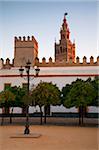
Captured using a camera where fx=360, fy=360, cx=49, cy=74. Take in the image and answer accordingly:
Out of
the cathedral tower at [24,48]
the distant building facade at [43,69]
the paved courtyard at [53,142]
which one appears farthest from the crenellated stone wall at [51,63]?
the paved courtyard at [53,142]

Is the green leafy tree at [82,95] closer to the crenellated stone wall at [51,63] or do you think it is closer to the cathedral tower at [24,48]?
the crenellated stone wall at [51,63]

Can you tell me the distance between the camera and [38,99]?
19.5 meters

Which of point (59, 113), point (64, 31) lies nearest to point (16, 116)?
point (59, 113)

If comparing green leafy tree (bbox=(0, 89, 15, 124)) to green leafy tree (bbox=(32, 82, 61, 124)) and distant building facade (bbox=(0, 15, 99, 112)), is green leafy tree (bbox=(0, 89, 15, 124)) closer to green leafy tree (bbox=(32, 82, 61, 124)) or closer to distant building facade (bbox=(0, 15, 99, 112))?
green leafy tree (bbox=(32, 82, 61, 124))

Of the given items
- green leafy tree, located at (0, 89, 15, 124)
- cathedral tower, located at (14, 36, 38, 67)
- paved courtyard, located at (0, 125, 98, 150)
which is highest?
cathedral tower, located at (14, 36, 38, 67)

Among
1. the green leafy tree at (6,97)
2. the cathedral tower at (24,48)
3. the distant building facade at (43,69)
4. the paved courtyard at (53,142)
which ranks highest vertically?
the cathedral tower at (24,48)

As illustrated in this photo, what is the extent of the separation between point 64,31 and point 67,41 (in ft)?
7.37

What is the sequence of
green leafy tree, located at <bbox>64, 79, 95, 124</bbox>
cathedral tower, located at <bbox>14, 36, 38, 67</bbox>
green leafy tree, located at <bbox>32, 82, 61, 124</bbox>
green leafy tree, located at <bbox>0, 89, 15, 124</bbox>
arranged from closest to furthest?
green leafy tree, located at <bbox>64, 79, 95, 124</bbox>
green leafy tree, located at <bbox>32, 82, 61, 124</bbox>
green leafy tree, located at <bbox>0, 89, 15, 124</bbox>
cathedral tower, located at <bbox>14, 36, 38, 67</bbox>

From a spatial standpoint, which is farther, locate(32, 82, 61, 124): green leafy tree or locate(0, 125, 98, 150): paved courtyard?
locate(32, 82, 61, 124): green leafy tree

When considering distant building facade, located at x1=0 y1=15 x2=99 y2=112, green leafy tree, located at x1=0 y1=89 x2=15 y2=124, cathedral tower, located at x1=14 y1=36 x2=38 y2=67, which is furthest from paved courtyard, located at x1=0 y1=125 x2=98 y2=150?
cathedral tower, located at x1=14 y1=36 x2=38 y2=67

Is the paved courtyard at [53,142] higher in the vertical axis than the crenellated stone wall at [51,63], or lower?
lower

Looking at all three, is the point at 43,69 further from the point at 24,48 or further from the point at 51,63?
the point at 24,48

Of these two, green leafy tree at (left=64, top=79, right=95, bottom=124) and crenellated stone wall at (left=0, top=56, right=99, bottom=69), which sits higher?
crenellated stone wall at (left=0, top=56, right=99, bottom=69)

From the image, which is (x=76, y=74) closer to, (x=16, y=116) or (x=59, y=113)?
(x=59, y=113)
